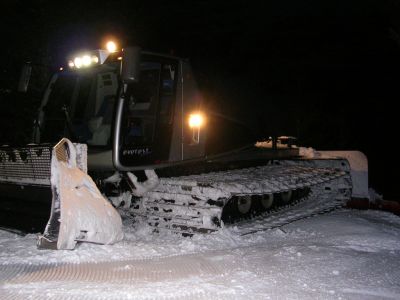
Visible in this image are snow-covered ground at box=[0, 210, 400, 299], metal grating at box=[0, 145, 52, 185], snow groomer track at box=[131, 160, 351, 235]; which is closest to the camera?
snow-covered ground at box=[0, 210, 400, 299]

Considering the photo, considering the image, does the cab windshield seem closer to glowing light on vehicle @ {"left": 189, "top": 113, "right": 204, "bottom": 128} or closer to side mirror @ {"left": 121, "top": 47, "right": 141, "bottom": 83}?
glowing light on vehicle @ {"left": 189, "top": 113, "right": 204, "bottom": 128}

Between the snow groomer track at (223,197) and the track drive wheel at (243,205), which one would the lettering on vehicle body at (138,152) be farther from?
the track drive wheel at (243,205)

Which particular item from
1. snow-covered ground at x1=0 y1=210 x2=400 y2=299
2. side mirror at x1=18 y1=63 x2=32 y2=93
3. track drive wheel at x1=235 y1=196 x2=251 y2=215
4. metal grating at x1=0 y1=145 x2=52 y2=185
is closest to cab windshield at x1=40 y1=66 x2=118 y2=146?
side mirror at x1=18 y1=63 x2=32 y2=93

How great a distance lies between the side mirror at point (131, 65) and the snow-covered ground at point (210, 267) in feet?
5.76

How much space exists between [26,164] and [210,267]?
2.50 metres

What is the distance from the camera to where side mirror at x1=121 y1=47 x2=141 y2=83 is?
4578 mm

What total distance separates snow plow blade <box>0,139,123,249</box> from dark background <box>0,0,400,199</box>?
6.81 ft

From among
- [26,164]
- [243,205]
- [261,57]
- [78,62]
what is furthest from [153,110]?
[261,57]

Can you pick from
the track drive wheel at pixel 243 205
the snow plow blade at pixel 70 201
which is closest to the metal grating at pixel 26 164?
the snow plow blade at pixel 70 201

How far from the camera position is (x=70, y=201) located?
4.38 meters

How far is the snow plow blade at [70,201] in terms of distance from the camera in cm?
425

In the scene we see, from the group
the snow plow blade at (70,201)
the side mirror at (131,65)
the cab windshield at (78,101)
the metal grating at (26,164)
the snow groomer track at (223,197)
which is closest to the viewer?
the snow plow blade at (70,201)

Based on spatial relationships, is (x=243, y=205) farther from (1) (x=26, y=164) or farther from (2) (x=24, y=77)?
(2) (x=24, y=77)

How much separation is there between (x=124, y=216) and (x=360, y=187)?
4.49 meters
